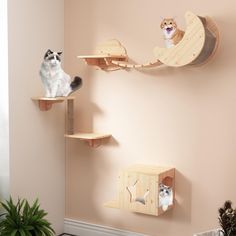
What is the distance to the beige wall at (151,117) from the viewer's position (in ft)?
8.33

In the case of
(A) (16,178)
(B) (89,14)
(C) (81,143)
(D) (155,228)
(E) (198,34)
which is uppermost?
(B) (89,14)

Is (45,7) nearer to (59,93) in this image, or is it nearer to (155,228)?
(59,93)

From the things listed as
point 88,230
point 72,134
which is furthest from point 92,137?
point 88,230

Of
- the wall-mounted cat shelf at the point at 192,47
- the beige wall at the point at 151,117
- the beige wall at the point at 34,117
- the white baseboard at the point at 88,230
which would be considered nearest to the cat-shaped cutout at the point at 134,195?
the beige wall at the point at 151,117

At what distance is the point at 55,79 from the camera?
2.71m

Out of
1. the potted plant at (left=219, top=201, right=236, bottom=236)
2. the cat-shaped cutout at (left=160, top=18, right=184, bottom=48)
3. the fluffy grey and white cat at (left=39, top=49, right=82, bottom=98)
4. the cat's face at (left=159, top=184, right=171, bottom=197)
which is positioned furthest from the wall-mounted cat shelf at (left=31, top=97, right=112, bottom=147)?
the potted plant at (left=219, top=201, right=236, bottom=236)

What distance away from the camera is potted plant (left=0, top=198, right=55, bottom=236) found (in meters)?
2.41

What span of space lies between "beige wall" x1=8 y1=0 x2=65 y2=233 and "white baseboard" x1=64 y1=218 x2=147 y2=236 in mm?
69

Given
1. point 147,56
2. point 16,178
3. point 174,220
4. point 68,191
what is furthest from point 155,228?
point 147,56

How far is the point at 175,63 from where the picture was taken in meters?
2.43

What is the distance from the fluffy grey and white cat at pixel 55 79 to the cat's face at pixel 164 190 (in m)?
0.87

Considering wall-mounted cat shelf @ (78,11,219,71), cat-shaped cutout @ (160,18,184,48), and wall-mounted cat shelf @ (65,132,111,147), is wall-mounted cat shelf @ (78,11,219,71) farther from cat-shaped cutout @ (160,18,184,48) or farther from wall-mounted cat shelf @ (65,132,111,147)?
wall-mounted cat shelf @ (65,132,111,147)

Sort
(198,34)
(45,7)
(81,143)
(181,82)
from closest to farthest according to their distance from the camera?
(198,34), (181,82), (45,7), (81,143)

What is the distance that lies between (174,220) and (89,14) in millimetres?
1587
